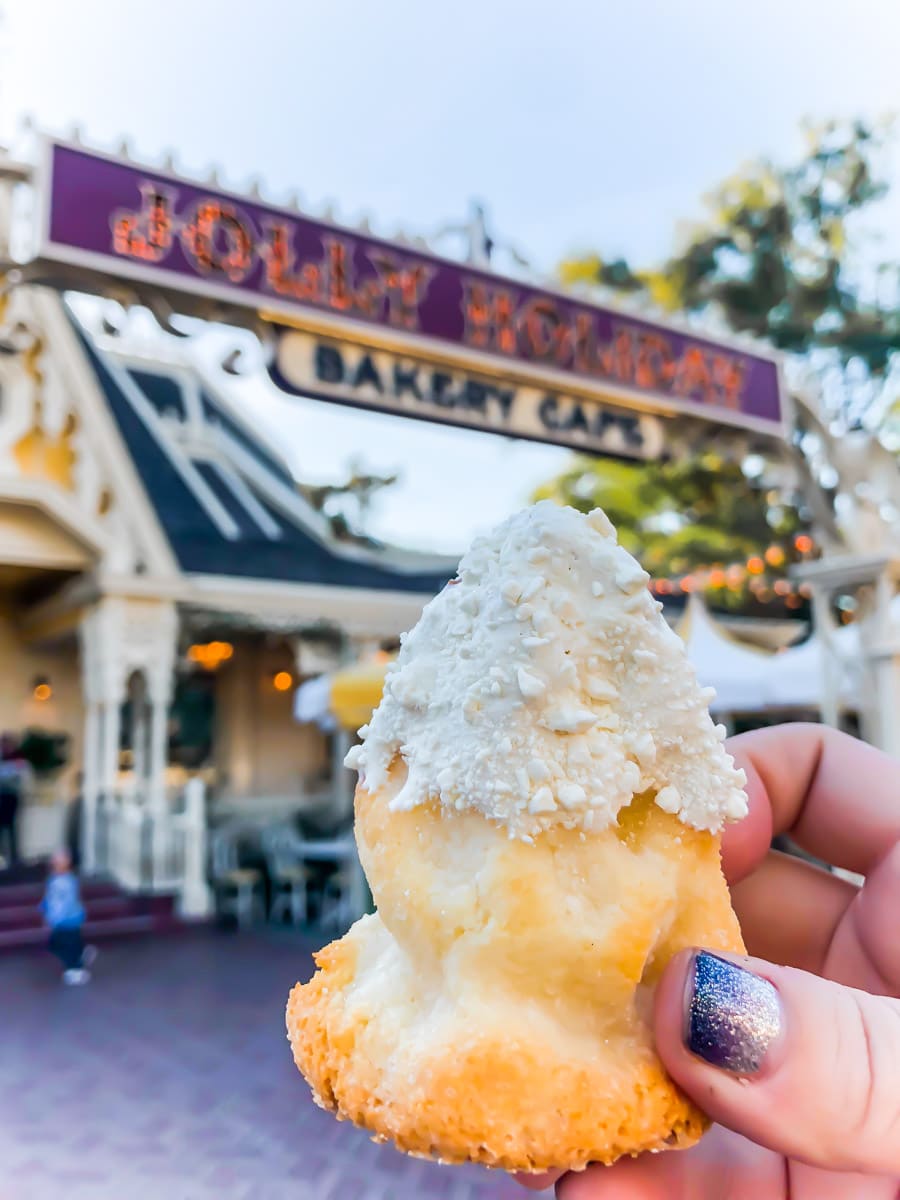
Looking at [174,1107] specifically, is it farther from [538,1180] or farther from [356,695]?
[538,1180]

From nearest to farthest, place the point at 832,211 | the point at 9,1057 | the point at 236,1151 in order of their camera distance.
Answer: the point at 236,1151 < the point at 9,1057 < the point at 832,211

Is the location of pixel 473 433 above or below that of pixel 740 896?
above

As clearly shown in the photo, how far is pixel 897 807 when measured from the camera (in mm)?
1599

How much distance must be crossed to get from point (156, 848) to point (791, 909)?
9715mm

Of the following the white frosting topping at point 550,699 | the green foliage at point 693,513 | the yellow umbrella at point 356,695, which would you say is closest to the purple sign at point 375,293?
the yellow umbrella at point 356,695

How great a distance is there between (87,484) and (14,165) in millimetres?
6527

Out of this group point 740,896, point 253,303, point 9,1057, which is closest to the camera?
point 740,896

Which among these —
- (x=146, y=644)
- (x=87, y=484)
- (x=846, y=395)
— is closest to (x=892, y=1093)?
(x=146, y=644)

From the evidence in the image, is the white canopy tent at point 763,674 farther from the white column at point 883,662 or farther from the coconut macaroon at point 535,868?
the coconut macaroon at point 535,868

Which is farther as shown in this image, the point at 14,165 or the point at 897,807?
the point at 14,165

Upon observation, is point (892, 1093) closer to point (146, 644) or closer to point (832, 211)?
point (146, 644)

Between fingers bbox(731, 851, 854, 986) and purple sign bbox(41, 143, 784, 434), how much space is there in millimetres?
4587

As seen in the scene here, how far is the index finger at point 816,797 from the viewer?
164 centimetres

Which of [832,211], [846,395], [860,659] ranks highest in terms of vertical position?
[832,211]
